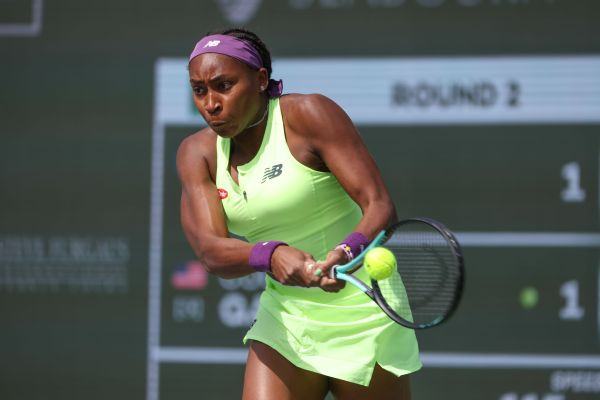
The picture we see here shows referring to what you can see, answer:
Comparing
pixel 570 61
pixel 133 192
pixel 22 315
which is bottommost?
pixel 22 315

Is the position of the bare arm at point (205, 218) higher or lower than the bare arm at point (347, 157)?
Result: lower

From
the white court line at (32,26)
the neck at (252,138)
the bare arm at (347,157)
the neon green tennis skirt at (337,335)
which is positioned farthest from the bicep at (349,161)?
the white court line at (32,26)

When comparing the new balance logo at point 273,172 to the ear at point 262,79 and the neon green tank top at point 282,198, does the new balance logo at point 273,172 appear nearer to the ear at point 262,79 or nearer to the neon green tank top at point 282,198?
the neon green tank top at point 282,198

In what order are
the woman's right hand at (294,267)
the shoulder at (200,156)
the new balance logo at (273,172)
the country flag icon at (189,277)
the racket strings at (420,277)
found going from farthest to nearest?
the country flag icon at (189,277), the shoulder at (200,156), the new balance logo at (273,172), the racket strings at (420,277), the woman's right hand at (294,267)

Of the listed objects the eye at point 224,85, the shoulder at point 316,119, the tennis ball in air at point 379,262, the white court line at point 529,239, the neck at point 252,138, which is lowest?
the white court line at point 529,239

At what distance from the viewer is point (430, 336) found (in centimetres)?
526

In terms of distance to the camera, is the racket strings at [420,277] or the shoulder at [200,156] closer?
the racket strings at [420,277]

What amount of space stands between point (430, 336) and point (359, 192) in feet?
7.07

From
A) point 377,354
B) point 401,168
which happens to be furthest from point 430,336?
point 377,354

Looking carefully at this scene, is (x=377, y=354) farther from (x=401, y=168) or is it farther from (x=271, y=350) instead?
(x=401, y=168)

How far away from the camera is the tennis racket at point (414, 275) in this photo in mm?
3082

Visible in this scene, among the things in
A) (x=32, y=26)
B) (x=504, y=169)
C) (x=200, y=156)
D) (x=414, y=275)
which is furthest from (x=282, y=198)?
(x=32, y=26)

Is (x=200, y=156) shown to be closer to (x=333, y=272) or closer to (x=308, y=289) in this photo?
(x=308, y=289)

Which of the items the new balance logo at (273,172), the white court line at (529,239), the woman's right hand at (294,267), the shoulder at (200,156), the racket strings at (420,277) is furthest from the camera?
the white court line at (529,239)
